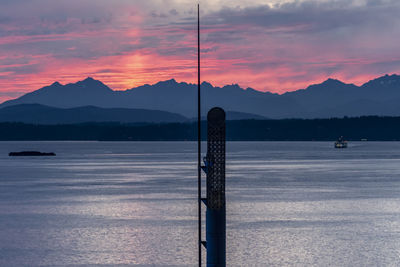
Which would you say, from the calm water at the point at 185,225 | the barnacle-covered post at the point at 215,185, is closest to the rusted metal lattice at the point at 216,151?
the barnacle-covered post at the point at 215,185

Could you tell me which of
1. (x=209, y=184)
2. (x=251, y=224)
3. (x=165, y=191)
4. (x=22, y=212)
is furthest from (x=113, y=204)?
(x=209, y=184)

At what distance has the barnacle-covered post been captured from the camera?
1423 cm

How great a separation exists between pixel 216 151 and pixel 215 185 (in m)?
0.81

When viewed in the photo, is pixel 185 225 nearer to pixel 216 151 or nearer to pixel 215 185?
pixel 215 185

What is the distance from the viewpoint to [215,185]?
14.5m

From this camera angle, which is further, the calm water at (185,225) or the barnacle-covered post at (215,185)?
the calm water at (185,225)

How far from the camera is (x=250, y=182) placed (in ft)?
298

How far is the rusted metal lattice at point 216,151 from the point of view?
14.2 meters

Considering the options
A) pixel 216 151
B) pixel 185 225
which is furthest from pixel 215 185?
pixel 185 225

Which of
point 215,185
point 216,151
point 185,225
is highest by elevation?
point 216,151

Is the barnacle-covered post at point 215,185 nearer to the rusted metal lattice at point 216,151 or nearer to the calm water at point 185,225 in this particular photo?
the rusted metal lattice at point 216,151

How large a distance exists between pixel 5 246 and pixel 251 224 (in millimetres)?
17373

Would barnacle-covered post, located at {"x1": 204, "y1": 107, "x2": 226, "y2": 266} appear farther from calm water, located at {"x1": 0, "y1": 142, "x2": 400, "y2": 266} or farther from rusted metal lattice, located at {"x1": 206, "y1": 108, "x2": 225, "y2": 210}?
calm water, located at {"x1": 0, "y1": 142, "x2": 400, "y2": 266}

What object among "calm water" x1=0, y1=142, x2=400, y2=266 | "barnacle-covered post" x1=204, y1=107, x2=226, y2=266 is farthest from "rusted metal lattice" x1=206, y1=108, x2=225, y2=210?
"calm water" x1=0, y1=142, x2=400, y2=266
